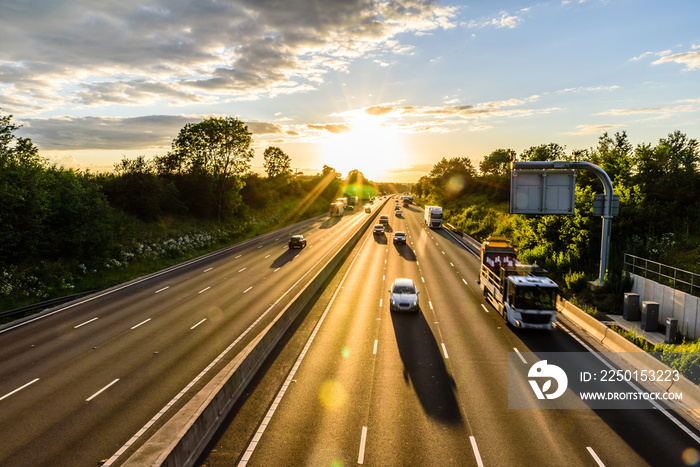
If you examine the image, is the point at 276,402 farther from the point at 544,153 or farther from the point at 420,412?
the point at 544,153

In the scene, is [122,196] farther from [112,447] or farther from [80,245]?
[112,447]

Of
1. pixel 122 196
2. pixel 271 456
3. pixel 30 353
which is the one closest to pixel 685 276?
pixel 271 456

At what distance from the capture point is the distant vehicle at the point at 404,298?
2189cm

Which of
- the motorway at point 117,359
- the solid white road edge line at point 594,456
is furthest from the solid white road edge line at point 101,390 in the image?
the solid white road edge line at point 594,456

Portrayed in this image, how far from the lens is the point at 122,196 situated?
1847 inches

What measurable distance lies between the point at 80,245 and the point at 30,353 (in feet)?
57.2

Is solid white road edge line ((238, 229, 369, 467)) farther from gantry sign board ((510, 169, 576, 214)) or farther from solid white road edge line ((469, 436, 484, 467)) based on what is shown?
gantry sign board ((510, 169, 576, 214))

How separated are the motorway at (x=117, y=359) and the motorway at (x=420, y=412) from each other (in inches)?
118

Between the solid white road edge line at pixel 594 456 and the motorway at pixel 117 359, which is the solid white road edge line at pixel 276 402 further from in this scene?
the solid white road edge line at pixel 594 456

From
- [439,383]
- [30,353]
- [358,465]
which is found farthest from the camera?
[30,353]

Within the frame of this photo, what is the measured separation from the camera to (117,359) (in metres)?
16.1

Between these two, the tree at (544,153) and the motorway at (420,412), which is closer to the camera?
the motorway at (420,412)

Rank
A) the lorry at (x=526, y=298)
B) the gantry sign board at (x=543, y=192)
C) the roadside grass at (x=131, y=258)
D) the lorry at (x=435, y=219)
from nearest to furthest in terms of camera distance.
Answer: the lorry at (x=526, y=298)
the gantry sign board at (x=543, y=192)
the roadside grass at (x=131, y=258)
the lorry at (x=435, y=219)

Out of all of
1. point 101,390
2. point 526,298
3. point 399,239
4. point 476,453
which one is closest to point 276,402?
point 476,453
